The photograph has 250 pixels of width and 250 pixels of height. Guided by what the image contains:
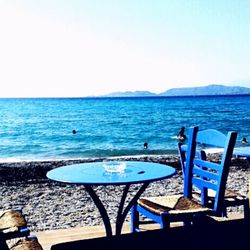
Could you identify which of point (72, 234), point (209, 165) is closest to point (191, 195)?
point (209, 165)

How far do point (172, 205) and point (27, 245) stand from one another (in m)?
1.25

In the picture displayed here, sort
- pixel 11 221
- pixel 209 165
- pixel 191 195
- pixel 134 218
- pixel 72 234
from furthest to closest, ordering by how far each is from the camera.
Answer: pixel 72 234, pixel 134 218, pixel 191 195, pixel 209 165, pixel 11 221

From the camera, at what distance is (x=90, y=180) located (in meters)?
2.59

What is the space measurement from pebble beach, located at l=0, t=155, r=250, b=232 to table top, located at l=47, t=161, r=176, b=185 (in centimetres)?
256

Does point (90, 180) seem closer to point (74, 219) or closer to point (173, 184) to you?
point (74, 219)

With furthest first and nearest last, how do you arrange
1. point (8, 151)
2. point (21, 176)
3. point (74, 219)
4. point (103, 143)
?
point (103, 143), point (8, 151), point (21, 176), point (74, 219)

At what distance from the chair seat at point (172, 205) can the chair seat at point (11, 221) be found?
95 centimetres

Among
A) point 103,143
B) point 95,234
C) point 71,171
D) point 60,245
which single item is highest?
point 60,245

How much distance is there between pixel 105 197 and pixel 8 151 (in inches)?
679

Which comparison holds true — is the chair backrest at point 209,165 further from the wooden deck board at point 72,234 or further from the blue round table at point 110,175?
the wooden deck board at point 72,234

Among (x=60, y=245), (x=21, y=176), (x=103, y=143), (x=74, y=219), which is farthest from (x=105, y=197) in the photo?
(x=103, y=143)

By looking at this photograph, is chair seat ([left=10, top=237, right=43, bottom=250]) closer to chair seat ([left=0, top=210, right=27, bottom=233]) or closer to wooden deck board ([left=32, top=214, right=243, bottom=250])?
chair seat ([left=0, top=210, right=27, bottom=233])

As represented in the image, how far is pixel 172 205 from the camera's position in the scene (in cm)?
309

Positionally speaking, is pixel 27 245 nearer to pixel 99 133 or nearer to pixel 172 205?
pixel 172 205
